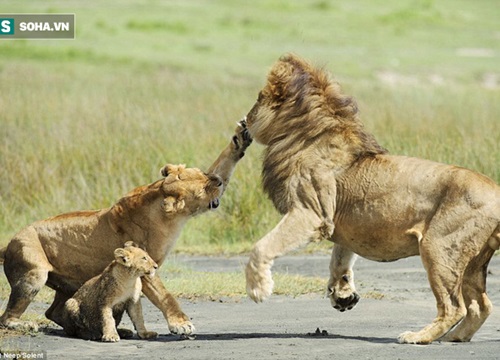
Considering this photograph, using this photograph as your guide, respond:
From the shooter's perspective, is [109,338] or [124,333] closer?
[109,338]

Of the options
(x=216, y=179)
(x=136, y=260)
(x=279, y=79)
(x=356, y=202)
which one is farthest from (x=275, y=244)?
(x=279, y=79)

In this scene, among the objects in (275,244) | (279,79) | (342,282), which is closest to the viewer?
(275,244)

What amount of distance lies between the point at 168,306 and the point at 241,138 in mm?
1460

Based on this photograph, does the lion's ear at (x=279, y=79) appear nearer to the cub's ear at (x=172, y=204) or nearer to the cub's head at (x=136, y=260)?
the cub's ear at (x=172, y=204)

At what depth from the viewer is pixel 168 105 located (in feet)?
61.2

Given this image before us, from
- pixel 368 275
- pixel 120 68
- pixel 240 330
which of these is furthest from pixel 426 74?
pixel 240 330

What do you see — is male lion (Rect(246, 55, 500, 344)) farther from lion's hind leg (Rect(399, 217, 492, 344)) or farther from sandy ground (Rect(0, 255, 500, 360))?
sandy ground (Rect(0, 255, 500, 360))

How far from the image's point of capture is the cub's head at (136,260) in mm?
7430

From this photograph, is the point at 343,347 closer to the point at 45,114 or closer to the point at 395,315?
the point at 395,315

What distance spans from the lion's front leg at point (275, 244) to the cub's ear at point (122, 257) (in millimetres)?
770

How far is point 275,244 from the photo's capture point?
7.55m

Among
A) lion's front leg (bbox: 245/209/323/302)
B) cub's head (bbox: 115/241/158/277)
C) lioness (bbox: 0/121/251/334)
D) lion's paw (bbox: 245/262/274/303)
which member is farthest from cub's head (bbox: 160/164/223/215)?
lion's paw (bbox: 245/262/274/303)

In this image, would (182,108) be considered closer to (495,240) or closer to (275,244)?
(275,244)

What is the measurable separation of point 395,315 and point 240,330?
4.24ft
